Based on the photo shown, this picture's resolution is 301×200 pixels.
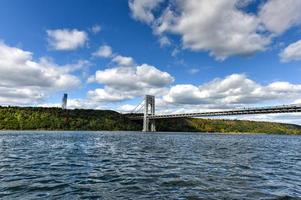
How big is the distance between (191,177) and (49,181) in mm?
7455

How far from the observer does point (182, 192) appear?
1312cm

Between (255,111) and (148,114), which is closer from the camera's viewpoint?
(255,111)

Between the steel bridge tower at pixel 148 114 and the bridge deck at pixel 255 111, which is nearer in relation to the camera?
the bridge deck at pixel 255 111

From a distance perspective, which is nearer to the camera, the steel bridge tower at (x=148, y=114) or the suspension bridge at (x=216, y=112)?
the suspension bridge at (x=216, y=112)

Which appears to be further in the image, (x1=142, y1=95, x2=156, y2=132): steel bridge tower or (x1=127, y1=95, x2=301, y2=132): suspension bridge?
(x1=142, y1=95, x2=156, y2=132): steel bridge tower

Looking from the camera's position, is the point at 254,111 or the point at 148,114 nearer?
the point at 254,111

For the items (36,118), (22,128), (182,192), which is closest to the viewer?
(182,192)

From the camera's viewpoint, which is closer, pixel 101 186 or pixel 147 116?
pixel 101 186

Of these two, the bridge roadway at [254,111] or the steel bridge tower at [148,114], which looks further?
the steel bridge tower at [148,114]

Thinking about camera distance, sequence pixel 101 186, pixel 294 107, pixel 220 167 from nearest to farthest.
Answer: pixel 101 186 < pixel 220 167 < pixel 294 107

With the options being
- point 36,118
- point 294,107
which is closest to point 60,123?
point 36,118

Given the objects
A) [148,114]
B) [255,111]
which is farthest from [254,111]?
[148,114]

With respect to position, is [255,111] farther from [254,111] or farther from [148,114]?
[148,114]

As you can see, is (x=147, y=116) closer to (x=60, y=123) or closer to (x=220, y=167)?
(x=60, y=123)
